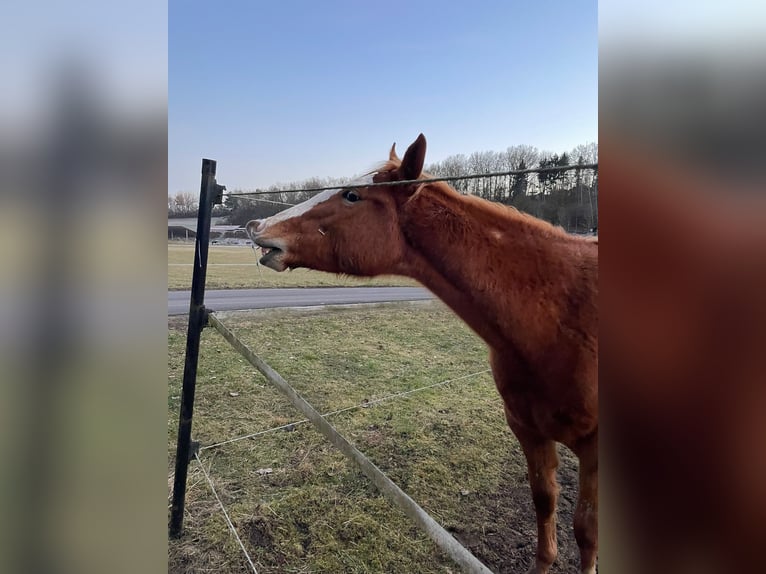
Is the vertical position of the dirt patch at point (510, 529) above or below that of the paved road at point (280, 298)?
below

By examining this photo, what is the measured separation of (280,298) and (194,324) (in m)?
6.79

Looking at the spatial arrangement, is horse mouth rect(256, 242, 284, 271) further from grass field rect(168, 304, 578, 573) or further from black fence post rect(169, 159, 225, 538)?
grass field rect(168, 304, 578, 573)

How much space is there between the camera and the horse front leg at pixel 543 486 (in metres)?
1.70

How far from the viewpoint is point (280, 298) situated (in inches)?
337

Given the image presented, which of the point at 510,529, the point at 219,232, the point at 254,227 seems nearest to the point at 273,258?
the point at 254,227

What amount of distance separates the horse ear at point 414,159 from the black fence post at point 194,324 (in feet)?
3.12

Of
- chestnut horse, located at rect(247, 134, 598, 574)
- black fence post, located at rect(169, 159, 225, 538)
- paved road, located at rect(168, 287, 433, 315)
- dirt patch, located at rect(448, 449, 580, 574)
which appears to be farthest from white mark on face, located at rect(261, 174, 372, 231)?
paved road, located at rect(168, 287, 433, 315)

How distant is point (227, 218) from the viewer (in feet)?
6.72

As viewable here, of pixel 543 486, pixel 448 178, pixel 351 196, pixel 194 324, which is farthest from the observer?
pixel 194 324
